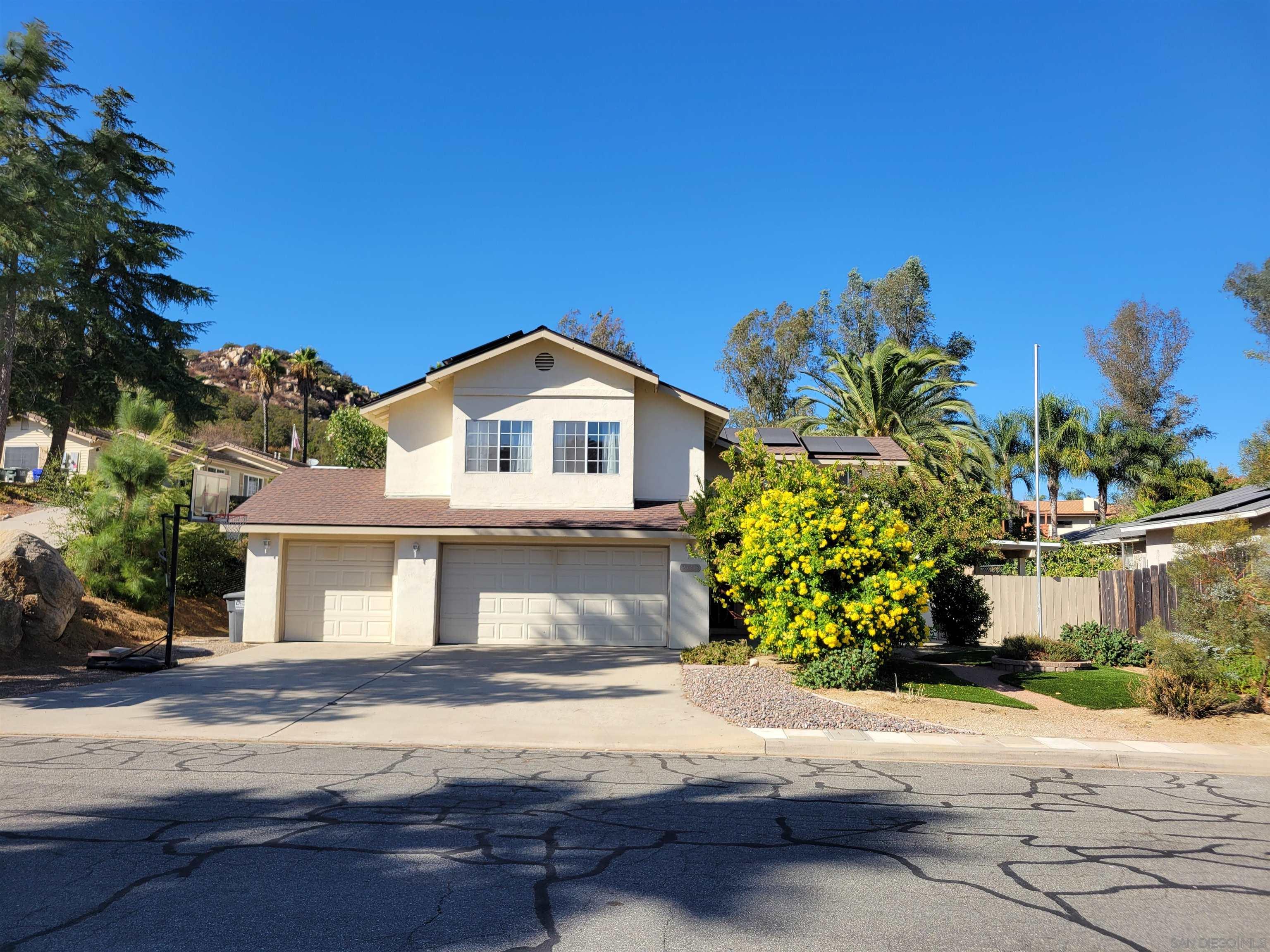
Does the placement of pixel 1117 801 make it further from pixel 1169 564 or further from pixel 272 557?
pixel 272 557

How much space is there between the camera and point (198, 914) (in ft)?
15.3

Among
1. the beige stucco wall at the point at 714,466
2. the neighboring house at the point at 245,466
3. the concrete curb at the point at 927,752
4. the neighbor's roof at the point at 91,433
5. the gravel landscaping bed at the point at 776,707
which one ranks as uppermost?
the neighbor's roof at the point at 91,433

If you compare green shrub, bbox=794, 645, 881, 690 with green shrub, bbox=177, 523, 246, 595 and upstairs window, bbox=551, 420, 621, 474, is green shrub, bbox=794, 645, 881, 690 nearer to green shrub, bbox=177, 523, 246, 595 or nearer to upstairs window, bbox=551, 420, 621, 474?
upstairs window, bbox=551, 420, 621, 474

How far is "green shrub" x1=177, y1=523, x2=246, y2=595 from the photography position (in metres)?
21.4

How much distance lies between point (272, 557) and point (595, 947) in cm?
1658

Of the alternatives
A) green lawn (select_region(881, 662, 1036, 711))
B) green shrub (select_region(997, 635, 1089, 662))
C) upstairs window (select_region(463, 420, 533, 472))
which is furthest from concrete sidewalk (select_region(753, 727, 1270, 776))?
upstairs window (select_region(463, 420, 533, 472))

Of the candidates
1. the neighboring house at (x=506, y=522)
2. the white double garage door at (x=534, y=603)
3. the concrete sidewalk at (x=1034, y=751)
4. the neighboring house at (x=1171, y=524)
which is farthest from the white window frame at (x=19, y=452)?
the neighboring house at (x=1171, y=524)

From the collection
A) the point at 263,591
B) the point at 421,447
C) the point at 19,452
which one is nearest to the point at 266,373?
the point at 19,452

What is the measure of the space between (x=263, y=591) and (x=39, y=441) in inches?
1282

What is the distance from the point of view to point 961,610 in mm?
20781

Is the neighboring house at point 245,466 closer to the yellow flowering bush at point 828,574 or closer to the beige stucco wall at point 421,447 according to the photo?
the beige stucco wall at point 421,447

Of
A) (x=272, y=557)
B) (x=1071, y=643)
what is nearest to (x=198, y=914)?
(x=272, y=557)

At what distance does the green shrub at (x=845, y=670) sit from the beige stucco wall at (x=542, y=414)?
7.20 meters

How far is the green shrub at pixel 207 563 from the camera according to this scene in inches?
842
